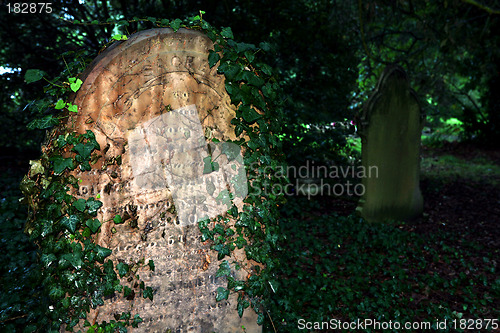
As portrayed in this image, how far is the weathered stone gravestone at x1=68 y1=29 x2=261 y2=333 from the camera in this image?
2283 millimetres

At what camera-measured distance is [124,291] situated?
91.6 inches

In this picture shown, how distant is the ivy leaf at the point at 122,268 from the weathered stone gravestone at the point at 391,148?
13.7ft

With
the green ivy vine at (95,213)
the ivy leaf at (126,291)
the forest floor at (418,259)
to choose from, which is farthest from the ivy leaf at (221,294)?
the forest floor at (418,259)

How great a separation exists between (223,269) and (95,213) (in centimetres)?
88

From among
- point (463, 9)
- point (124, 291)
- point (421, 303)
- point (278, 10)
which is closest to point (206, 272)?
point (124, 291)

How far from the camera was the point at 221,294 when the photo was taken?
252cm

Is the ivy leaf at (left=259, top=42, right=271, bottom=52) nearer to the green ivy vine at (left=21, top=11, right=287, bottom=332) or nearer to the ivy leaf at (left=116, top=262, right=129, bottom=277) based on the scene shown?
the green ivy vine at (left=21, top=11, right=287, bottom=332)

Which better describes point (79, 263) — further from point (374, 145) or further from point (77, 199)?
point (374, 145)

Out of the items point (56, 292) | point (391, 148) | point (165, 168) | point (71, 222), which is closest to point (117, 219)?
point (71, 222)

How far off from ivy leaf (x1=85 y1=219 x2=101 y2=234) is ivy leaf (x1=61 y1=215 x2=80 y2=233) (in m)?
0.06

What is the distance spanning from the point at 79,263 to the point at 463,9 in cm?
896
